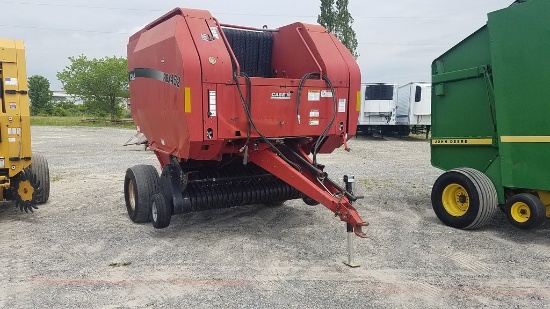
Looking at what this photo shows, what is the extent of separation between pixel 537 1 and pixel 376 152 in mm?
11281

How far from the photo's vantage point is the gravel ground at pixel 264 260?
3.71m

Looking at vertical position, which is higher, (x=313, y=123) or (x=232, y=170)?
(x=313, y=123)

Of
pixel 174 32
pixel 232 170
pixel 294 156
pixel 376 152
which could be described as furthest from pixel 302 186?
pixel 376 152

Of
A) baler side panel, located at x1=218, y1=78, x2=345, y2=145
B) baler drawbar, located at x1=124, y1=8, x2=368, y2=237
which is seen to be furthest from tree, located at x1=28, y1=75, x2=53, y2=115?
baler side panel, located at x1=218, y1=78, x2=345, y2=145

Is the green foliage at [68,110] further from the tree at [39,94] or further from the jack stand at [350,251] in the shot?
the jack stand at [350,251]

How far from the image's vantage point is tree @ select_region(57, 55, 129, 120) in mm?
45469

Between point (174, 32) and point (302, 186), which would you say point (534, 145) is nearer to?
point (302, 186)

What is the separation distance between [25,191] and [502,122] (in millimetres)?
5938

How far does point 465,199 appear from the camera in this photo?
18.9ft

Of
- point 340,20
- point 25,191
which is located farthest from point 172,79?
point 340,20

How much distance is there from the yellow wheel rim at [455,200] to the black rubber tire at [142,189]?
12.0 feet

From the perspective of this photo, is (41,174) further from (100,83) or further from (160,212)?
(100,83)

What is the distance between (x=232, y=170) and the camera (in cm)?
605

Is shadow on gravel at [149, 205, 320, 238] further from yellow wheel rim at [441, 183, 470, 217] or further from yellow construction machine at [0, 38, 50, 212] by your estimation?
yellow construction machine at [0, 38, 50, 212]
